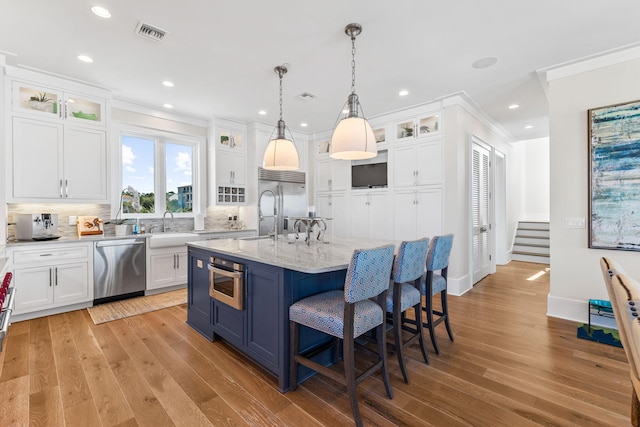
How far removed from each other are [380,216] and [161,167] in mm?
3841

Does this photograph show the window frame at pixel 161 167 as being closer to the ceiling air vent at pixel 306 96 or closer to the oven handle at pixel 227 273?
the ceiling air vent at pixel 306 96

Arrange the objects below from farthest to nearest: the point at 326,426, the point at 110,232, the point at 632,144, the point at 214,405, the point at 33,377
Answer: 1. the point at 110,232
2. the point at 632,144
3. the point at 33,377
4. the point at 214,405
5. the point at 326,426

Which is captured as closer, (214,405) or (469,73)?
(214,405)

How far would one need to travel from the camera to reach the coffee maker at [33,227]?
3.43 metres

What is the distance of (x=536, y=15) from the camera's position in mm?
2422

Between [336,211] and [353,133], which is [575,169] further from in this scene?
[336,211]

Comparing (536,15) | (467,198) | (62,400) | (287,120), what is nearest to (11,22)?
(62,400)

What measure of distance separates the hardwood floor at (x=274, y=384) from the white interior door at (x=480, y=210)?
1.92 m


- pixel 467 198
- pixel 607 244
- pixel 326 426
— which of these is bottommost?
pixel 326 426

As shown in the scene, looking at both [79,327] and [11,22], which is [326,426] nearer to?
[79,327]

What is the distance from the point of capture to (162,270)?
4320mm

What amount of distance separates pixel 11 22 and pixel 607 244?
19.8 ft

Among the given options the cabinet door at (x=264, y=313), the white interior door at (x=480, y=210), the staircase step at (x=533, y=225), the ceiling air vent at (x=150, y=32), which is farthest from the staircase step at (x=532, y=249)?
the ceiling air vent at (x=150, y=32)

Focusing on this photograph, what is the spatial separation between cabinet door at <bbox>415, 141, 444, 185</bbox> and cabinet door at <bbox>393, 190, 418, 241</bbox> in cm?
29
